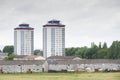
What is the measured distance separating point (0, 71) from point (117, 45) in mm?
51883

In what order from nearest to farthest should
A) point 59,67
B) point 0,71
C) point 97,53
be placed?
point 0,71 → point 59,67 → point 97,53

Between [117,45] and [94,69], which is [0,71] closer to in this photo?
[94,69]

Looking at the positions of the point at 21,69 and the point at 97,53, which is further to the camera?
the point at 97,53

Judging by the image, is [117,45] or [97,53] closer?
[117,45]

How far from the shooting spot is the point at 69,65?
88.1 m

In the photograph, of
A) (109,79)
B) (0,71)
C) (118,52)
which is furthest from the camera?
(118,52)

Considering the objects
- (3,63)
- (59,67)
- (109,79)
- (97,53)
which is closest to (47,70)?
(59,67)

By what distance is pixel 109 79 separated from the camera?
169ft

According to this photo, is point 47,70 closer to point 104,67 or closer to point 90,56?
point 104,67

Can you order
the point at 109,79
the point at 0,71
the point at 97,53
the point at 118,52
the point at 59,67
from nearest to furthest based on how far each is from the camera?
the point at 109,79
the point at 0,71
the point at 59,67
the point at 118,52
the point at 97,53

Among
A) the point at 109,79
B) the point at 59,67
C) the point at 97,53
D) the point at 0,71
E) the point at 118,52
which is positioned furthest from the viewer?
the point at 97,53

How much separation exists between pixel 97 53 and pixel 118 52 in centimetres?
1816

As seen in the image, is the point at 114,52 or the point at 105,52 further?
the point at 105,52

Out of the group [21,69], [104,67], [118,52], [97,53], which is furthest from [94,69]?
[97,53]
